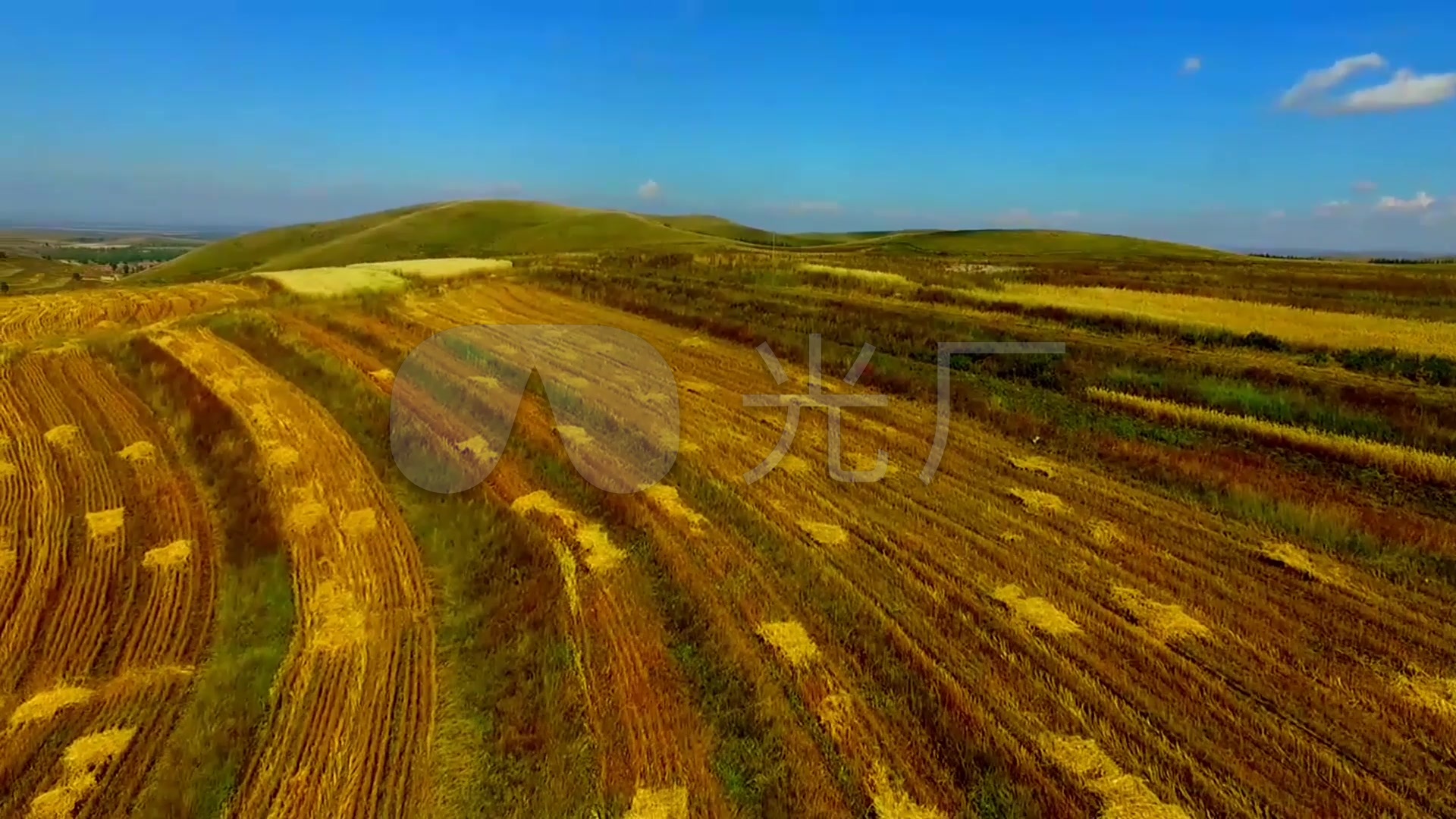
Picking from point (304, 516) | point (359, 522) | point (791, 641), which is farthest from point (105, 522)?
point (791, 641)

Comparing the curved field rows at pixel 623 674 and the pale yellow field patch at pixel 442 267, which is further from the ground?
the pale yellow field patch at pixel 442 267

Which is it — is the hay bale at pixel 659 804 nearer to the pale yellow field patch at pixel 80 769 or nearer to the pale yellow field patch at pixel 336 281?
the pale yellow field patch at pixel 80 769

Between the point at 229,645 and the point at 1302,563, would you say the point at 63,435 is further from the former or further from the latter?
the point at 1302,563

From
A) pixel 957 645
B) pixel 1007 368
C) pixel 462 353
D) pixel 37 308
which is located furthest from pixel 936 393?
pixel 37 308

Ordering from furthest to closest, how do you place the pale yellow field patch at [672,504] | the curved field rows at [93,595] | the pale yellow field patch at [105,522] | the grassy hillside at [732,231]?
the grassy hillside at [732,231] < the pale yellow field patch at [672,504] < the pale yellow field patch at [105,522] < the curved field rows at [93,595]

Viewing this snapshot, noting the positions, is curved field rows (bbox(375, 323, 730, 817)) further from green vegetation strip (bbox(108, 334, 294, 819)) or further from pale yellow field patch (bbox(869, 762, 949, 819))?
green vegetation strip (bbox(108, 334, 294, 819))

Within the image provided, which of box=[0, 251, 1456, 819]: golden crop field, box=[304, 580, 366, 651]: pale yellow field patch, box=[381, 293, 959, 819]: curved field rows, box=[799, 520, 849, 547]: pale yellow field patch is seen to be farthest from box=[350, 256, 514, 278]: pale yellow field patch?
box=[799, 520, 849, 547]: pale yellow field patch

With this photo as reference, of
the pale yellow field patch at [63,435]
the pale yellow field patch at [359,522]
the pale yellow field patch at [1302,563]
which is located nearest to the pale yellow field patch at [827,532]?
the pale yellow field patch at [1302,563]
